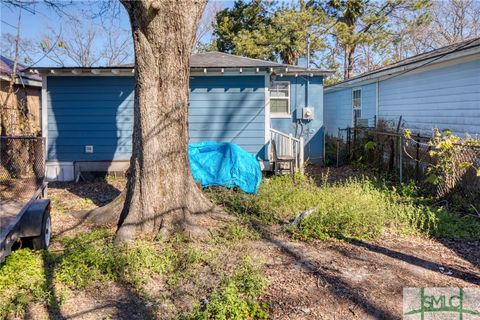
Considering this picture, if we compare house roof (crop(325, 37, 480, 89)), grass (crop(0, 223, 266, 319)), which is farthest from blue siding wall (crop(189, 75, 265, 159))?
grass (crop(0, 223, 266, 319))

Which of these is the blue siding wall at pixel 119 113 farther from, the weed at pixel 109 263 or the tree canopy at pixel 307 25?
the tree canopy at pixel 307 25

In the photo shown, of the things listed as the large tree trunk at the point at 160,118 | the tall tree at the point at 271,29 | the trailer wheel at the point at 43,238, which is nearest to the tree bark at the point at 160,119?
the large tree trunk at the point at 160,118

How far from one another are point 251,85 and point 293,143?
1774mm

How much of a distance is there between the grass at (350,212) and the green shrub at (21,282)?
2945 millimetres

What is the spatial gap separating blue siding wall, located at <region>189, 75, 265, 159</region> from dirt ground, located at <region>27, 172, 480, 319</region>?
15.5 feet

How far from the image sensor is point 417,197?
7.52 meters

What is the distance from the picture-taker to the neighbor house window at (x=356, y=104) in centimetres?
1517

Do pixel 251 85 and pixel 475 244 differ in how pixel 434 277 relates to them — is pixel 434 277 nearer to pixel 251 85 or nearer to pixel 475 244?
pixel 475 244

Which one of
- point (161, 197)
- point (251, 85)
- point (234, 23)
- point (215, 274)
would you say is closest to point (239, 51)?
point (234, 23)

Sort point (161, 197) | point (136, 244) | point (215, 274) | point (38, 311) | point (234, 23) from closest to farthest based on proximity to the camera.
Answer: point (38, 311)
point (215, 274)
point (136, 244)
point (161, 197)
point (234, 23)

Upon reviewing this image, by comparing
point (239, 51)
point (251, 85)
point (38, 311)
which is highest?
point (239, 51)

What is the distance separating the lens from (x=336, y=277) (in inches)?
161

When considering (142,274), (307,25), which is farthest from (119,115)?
(307,25)

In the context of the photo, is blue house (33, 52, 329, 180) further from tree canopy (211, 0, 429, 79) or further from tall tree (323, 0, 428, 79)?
tall tree (323, 0, 428, 79)
